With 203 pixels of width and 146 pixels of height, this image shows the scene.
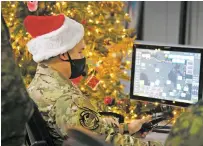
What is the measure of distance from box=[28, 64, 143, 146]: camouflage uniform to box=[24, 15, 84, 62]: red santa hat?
17 centimetres

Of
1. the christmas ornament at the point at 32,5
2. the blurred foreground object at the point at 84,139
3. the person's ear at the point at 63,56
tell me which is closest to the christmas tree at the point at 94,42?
the christmas ornament at the point at 32,5

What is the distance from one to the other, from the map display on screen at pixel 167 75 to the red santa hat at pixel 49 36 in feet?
2.18

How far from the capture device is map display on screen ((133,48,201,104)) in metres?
2.56

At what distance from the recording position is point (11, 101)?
0.78 m

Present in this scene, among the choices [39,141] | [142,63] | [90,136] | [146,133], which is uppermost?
[90,136]

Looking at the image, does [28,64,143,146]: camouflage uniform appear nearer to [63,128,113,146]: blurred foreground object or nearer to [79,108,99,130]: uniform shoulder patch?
[79,108,99,130]: uniform shoulder patch

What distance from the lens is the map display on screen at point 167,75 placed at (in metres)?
2.56

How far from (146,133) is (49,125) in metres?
0.78

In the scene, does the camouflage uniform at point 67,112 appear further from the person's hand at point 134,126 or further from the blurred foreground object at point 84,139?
the blurred foreground object at point 84,139

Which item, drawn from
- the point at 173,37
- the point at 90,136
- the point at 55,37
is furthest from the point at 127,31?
the point at 90,136

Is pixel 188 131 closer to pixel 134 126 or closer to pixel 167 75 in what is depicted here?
pixel 134 126

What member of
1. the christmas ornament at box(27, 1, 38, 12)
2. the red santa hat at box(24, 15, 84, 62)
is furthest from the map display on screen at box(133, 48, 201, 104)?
the christmas ornament at box(27, 1, 38, 12)

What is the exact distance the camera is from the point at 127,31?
153 inches

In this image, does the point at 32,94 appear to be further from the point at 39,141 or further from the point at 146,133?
the point at 146,133
